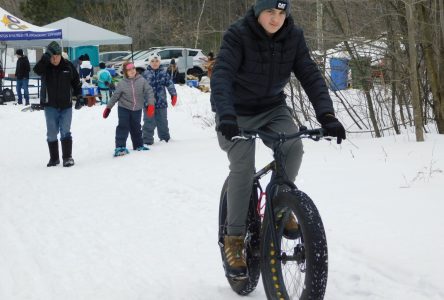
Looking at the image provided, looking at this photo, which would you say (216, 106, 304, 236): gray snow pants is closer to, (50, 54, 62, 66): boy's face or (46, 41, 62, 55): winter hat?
(46, 41, 62, 55): winter hat

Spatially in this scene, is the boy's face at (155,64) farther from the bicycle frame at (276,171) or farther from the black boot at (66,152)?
the bicycle frame at (276,171)

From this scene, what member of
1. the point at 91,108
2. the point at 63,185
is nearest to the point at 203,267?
the point at 63,185

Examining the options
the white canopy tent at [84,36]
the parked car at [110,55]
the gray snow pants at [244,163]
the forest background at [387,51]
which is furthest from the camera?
the parked car at [110,55]

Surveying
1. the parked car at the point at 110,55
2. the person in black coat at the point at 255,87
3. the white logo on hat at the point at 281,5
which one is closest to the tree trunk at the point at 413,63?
the person in black coat at the point at 255,87

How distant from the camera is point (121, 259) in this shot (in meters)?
4.68

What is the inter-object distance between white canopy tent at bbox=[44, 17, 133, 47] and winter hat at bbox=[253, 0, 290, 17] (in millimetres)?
21409

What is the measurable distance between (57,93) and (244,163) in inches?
250

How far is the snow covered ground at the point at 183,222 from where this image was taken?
3996mm

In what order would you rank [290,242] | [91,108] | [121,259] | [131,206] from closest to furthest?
[290,242] → [121,259] → [131,206] → [91,108]

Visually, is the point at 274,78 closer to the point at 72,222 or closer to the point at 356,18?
the point at 72,222

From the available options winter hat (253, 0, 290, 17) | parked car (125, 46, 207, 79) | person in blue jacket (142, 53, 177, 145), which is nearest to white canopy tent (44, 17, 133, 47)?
parked car (125, 46, 207, 79)

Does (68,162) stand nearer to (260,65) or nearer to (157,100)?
(157,100)

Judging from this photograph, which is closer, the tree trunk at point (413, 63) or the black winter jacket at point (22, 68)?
the tree trunk at point (413, 63)

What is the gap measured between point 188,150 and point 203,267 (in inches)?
244
